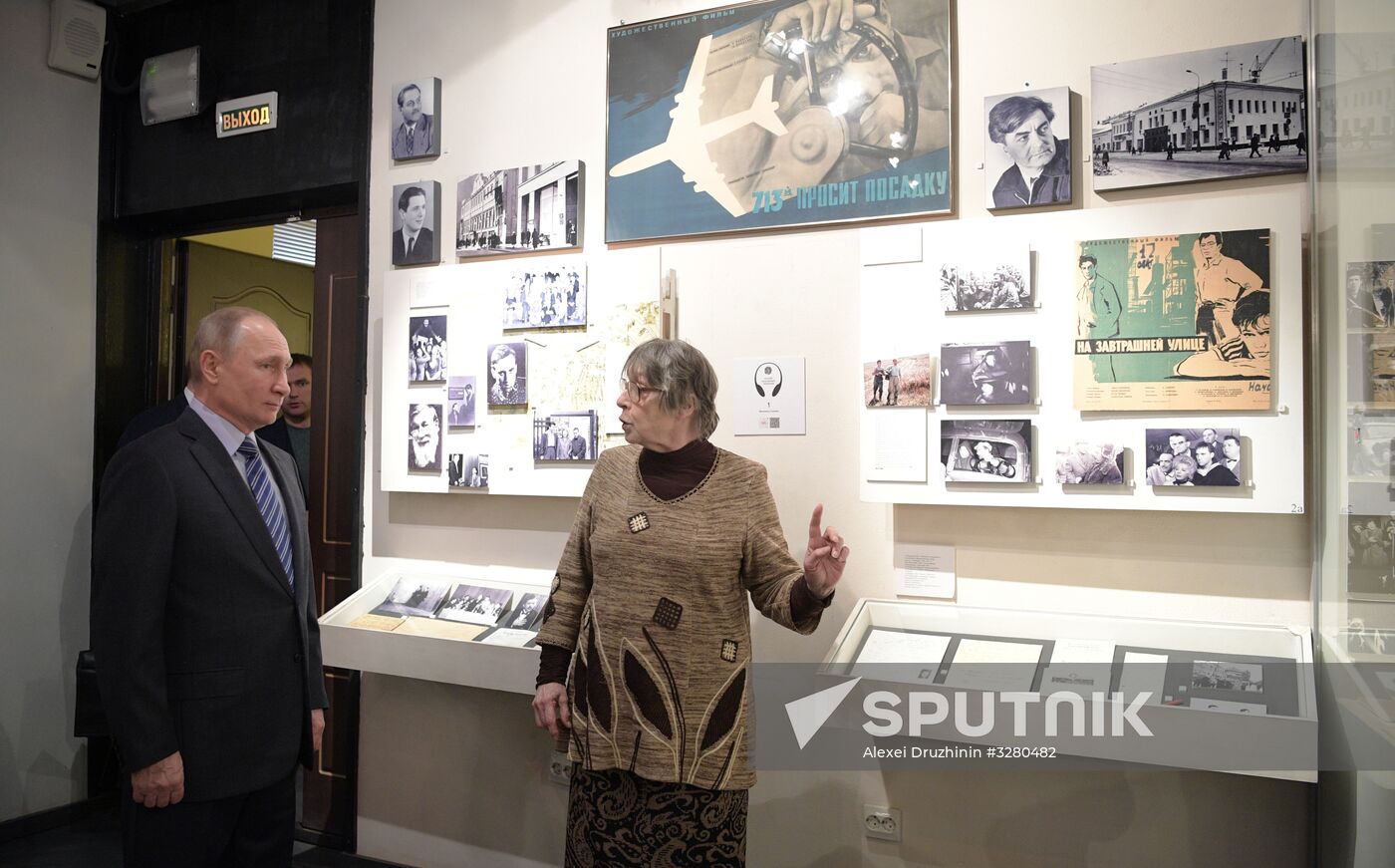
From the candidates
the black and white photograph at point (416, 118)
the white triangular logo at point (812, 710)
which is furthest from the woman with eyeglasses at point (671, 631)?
the black and white photograph at point (416, 118)

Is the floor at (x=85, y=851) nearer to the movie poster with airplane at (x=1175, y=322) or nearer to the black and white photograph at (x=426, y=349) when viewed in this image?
the black and white photograph at (x=426, y=349)

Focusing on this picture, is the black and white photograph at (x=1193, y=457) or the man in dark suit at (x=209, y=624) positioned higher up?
the black and white photograph at (x=1193, y=457)

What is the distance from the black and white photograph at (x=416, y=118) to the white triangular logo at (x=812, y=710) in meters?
2.31

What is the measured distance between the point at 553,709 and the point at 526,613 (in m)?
0.77

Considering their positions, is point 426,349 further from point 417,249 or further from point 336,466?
point 336,466

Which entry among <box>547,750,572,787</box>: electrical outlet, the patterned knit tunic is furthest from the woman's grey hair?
<box>547,750,572,787</box>: electrical outlet

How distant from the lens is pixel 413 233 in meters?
3.43

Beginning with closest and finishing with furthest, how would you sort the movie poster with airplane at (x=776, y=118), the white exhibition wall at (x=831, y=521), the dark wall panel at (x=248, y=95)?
the white exhibition wall at (x=831, y=521) < the movie poster with airplane at (x=776, y=118) < the dark wall panel at (x=248, y=95)

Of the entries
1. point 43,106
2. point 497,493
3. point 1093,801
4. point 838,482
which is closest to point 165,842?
point 497,493

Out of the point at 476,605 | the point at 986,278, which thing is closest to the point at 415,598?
the point at 476,605

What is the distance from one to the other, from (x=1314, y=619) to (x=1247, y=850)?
590mm

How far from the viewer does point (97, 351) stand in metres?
4.22

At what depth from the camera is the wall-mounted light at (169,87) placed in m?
4.00

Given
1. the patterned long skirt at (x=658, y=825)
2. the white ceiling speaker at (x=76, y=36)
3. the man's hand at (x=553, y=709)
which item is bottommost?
the patterned long skirt at (x=658, y=825)
